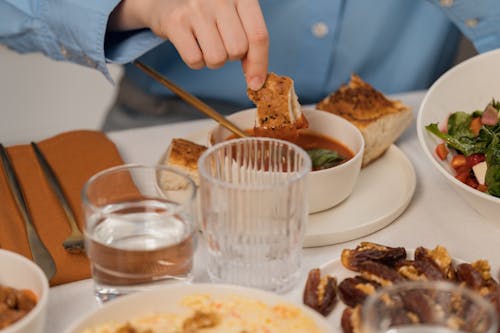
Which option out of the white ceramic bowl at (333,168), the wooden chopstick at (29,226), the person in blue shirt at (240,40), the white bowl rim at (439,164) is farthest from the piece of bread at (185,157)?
the white bowl rim at (439,164)

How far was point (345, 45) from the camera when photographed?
72.6 inches

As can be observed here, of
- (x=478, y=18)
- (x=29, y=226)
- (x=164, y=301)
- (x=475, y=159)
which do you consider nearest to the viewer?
(x=164, y=301)

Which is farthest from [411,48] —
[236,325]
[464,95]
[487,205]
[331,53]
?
[236,325]

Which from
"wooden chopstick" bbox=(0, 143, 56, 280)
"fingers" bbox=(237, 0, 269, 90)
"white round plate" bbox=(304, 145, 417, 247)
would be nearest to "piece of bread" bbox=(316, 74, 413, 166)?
"white round plate" bbox=(304, 145, 417, 247)

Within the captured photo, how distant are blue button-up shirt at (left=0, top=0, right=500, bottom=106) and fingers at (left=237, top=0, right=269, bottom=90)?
18.3 inches

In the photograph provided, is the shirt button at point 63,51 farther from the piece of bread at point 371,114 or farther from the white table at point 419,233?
the piece of bread at point 371,114

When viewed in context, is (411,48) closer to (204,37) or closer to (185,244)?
(204,37)

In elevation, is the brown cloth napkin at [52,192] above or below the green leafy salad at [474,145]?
below

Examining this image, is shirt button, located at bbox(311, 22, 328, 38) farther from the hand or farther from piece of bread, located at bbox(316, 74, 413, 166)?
the hand

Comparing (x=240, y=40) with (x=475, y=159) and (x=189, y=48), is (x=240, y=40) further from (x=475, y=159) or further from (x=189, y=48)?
(x=475, y=159)

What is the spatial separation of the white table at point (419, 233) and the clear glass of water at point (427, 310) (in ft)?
0.89

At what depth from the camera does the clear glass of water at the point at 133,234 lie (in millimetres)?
981

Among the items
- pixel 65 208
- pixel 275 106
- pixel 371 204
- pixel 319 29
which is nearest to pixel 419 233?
pixel 371 204

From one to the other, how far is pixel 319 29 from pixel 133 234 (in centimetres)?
92
